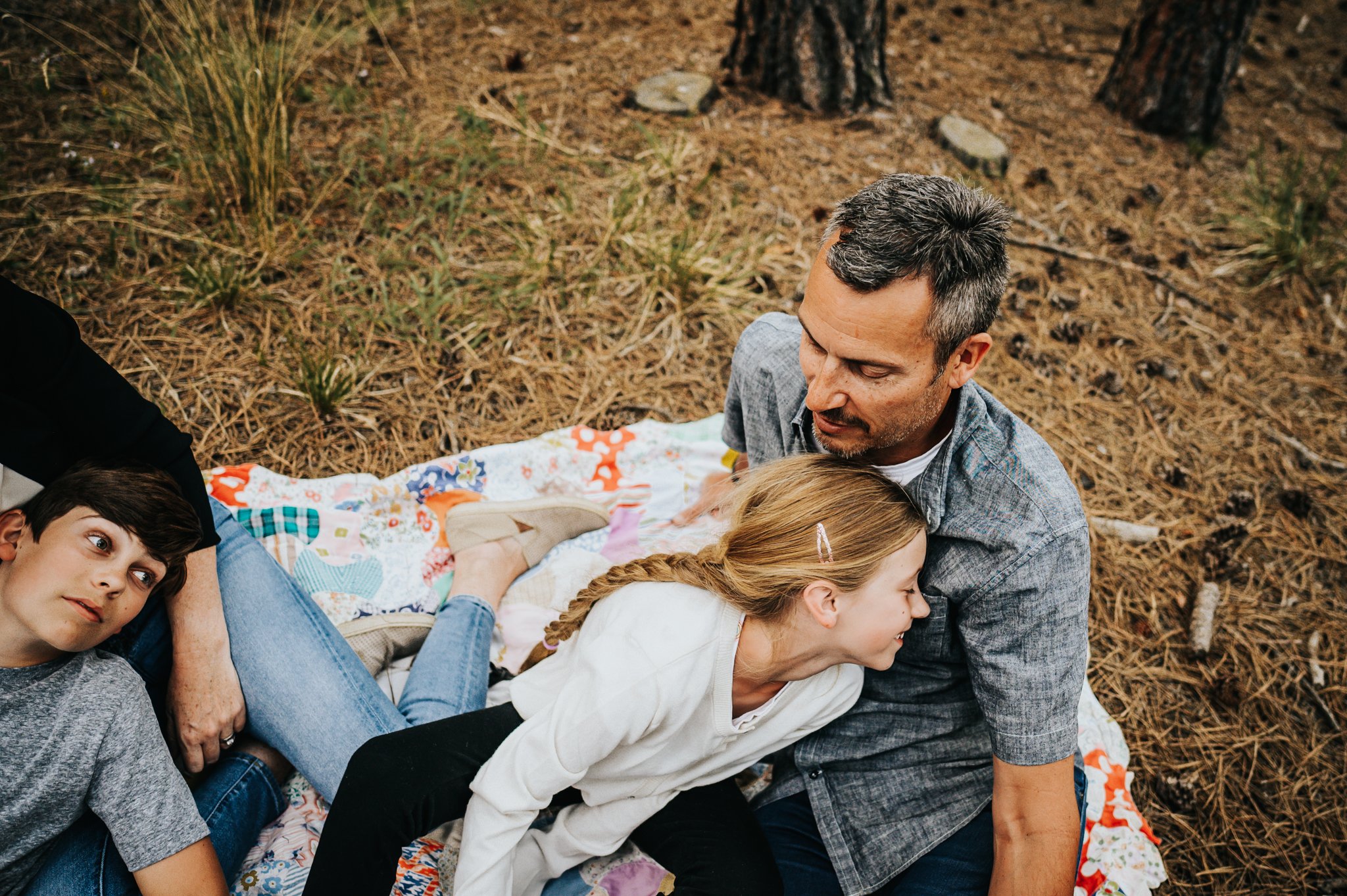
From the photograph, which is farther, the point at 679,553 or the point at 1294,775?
the point at 1294,775

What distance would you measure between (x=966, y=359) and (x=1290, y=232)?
3217 millimetres

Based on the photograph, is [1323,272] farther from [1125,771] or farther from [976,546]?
[976,546]

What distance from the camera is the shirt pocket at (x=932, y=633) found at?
1.90 meters

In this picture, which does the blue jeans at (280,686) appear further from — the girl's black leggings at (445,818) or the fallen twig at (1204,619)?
the fallen twig at (1204,619)

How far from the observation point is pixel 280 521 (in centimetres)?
250

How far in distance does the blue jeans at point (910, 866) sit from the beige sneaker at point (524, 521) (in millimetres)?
1063

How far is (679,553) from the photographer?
194 cm

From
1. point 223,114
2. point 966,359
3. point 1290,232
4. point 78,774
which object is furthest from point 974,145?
point 78,774

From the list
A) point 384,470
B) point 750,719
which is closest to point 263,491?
point 384,470

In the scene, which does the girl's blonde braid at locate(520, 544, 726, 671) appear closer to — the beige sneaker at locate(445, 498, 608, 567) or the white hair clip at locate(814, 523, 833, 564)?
the white hair clip at locate(814, 523, 833, 564)

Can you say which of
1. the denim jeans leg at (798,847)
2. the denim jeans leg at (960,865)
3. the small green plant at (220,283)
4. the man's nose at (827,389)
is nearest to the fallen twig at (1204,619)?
the denim jeans leg at (960,865)

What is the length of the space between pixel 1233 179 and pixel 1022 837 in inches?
165

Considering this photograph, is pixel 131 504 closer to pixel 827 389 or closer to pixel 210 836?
pixel 210 836

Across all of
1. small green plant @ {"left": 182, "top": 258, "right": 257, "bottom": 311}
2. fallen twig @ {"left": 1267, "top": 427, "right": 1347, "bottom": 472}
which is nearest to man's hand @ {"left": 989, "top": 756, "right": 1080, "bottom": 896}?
fallen twig @ {"left": 1267, "top": 427, "right": 1347, "bottom": 472}
